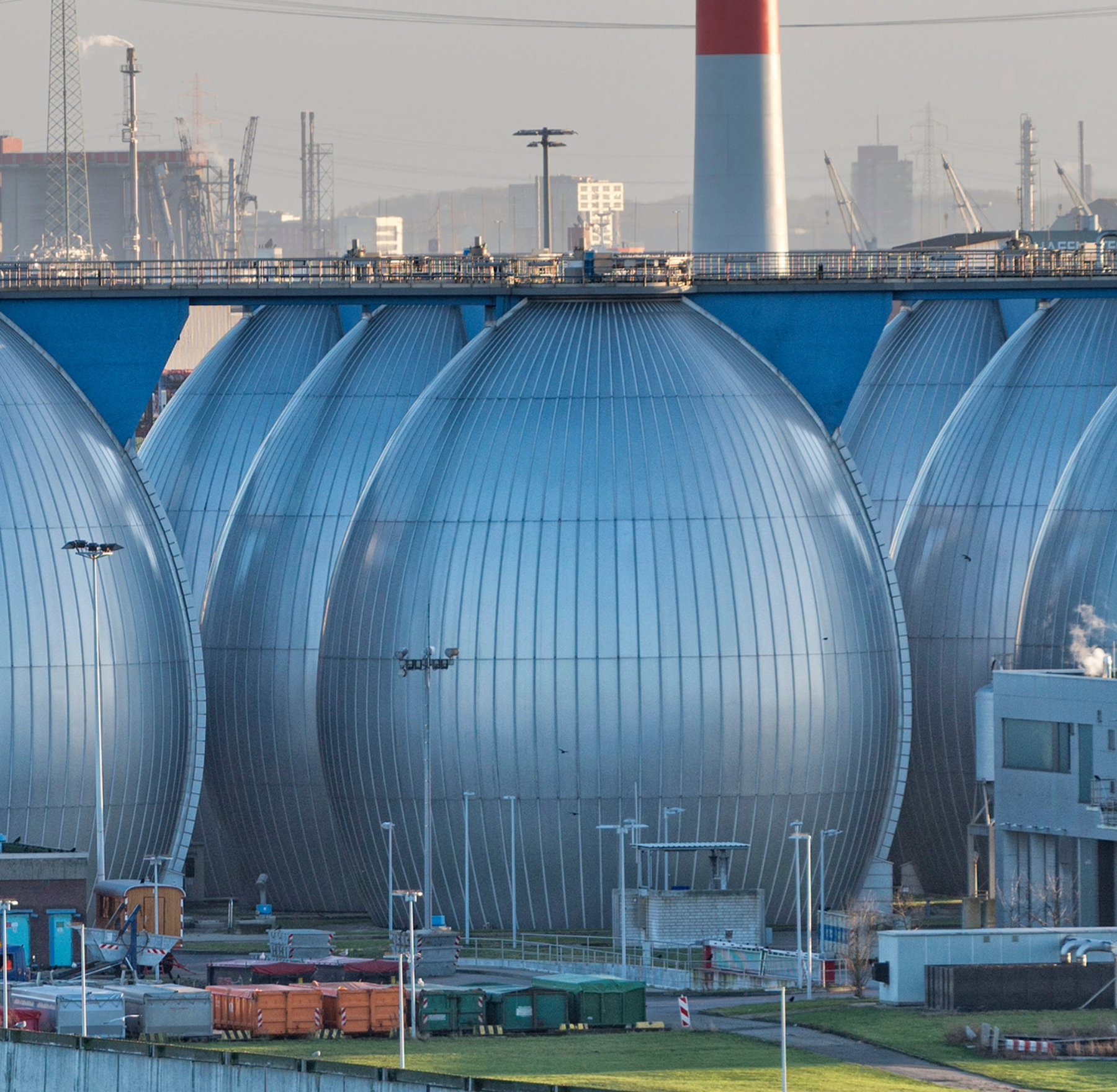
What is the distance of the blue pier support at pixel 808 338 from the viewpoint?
75.7 m

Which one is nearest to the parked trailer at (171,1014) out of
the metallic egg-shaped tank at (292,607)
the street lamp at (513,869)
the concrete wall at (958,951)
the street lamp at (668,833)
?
the street lamp at (513,869)

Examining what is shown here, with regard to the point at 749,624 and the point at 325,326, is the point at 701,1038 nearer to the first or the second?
the point at 749,624

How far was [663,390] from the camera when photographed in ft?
229

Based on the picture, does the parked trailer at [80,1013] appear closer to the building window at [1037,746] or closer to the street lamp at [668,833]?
the street lamp at [668,833]

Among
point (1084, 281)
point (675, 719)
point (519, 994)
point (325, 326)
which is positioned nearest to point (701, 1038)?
point (519, 994)

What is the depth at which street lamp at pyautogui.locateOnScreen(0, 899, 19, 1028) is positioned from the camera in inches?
2104

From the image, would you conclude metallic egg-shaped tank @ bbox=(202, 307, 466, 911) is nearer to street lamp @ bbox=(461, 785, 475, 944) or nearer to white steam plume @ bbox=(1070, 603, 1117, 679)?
street lamp @ bbox=(461, 785, 475, 944)

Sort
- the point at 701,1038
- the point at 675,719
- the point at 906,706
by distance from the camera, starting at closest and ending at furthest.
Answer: the point at 701,1038 → the point at 675,719 → the point at 906,706

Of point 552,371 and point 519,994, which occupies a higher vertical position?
point 552,371

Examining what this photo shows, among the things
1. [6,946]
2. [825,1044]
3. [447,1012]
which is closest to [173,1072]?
[447,1012]

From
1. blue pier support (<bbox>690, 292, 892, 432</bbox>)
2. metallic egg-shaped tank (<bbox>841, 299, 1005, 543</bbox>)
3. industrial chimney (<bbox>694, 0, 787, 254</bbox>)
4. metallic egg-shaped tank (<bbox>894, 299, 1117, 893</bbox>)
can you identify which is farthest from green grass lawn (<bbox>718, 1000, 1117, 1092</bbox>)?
industrial chimney (<bbox>694, 0, 787, 254</bbox>)

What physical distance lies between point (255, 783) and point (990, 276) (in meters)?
24.8

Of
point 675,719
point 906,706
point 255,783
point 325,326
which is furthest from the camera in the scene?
point 325,326

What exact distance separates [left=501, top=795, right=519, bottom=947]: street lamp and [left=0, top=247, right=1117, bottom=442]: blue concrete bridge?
14.0 m
